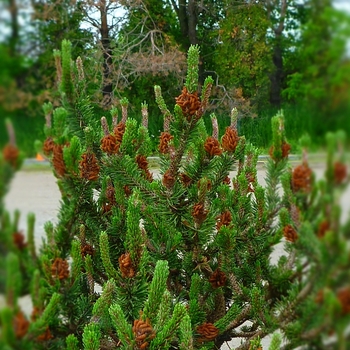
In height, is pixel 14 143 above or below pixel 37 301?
above

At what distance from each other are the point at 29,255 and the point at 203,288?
0.81 m

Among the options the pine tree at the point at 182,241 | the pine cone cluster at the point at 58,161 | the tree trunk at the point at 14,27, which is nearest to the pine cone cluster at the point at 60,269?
the pine tree at the point at 182,241

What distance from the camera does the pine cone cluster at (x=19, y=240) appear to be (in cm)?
52

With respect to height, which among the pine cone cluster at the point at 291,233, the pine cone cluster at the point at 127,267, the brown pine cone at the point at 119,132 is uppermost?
the brown pine cone at the point at 119,132

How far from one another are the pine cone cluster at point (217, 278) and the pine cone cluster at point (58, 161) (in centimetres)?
57

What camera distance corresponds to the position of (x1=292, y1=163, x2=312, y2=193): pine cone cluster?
541 millimetres

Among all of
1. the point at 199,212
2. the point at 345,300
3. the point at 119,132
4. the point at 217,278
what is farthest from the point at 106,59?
the point at 345,300

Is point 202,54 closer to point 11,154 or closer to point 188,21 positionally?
point 188,21

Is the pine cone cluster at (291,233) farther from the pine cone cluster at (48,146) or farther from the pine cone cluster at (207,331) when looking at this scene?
the pine cone cluster at (207,331)

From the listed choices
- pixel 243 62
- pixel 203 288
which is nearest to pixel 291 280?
pixel 243 62

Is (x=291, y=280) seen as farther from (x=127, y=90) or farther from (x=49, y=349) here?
(x=127, y=90)

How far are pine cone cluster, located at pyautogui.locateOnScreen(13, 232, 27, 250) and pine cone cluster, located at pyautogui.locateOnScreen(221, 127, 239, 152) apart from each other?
74 centimetres

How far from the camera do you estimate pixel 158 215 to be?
1.22 m

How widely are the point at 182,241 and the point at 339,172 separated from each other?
2.67 ft
